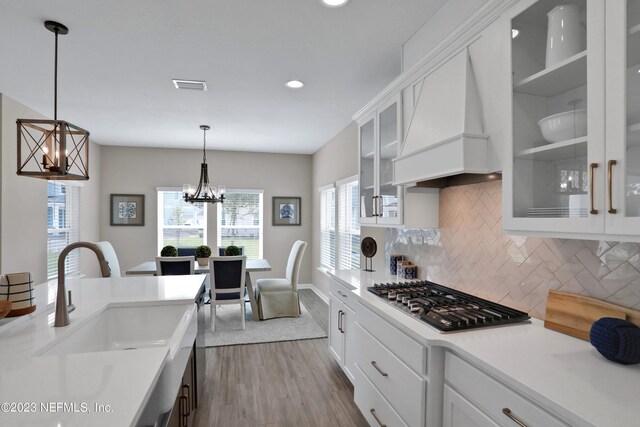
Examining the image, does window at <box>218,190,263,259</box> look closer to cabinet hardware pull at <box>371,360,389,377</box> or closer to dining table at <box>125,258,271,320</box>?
dining table at <box>125,258,271,320</box>

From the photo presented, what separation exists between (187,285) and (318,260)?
4.07 meters

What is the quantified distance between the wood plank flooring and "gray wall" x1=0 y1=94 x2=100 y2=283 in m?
2.34

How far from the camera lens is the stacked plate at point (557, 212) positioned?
3.90 ft

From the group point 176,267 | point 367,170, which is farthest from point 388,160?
point 176,267

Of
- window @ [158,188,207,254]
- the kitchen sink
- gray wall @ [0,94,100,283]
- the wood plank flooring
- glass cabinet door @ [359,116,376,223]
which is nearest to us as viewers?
the kitchen sink

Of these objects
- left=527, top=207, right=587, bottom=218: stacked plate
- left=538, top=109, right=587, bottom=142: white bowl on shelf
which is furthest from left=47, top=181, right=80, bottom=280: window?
left=538, top=109, right=587, bottom=142: white bowl on shelf

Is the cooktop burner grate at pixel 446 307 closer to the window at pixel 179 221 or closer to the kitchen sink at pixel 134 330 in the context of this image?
the kitchen sink at pixel 134 330

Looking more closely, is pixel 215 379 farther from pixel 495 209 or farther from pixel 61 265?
pixel 495 209

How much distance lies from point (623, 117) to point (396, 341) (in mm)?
1327

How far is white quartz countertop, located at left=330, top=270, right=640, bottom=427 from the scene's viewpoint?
945mm

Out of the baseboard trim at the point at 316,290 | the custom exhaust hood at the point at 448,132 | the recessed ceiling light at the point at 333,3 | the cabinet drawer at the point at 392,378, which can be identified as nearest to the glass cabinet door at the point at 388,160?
the custom exhaust hood at the point at 448,132

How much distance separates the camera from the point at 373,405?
212cm

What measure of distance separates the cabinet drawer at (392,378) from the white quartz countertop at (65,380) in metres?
1.12

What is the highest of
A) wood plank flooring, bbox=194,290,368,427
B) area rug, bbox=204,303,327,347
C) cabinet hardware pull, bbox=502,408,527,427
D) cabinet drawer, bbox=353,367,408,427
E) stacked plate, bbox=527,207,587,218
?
stacked plate, bbox=527,207,587,218
